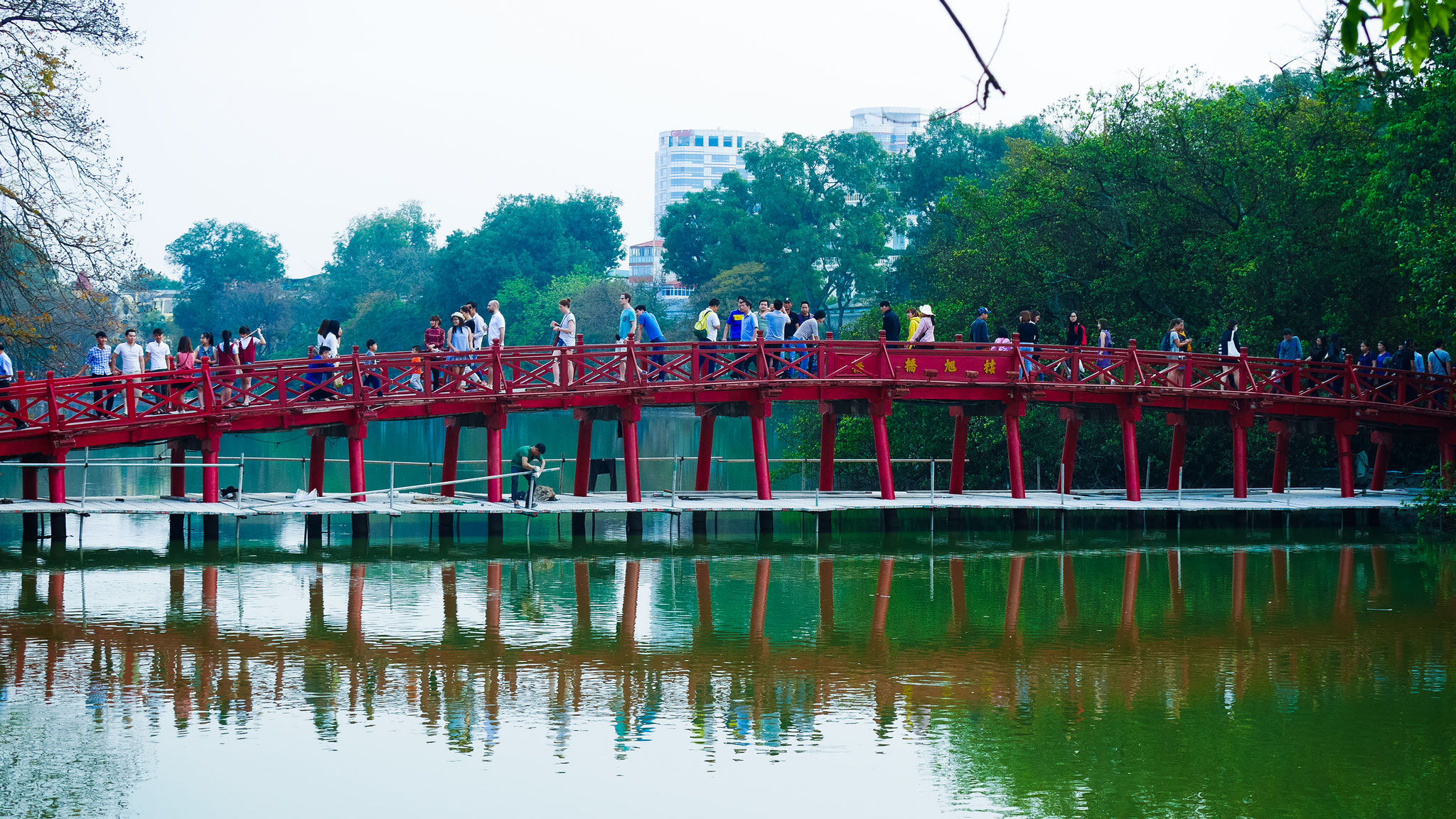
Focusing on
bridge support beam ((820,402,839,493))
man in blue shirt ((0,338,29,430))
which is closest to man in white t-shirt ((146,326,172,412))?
man in blue shirt ((0,338,29,430))

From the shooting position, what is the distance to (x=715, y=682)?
50.8 feet

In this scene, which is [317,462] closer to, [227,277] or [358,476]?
[358,476]

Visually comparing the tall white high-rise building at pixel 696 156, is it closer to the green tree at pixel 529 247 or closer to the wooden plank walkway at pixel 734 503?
the green tree at pixel 529 247

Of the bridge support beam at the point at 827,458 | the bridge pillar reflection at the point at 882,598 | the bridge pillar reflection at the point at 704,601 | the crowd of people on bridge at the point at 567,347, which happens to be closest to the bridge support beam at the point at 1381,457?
the crowd of people on bridge at the point at 567,347

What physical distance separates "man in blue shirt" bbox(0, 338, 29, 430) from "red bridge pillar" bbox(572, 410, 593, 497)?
382 inches

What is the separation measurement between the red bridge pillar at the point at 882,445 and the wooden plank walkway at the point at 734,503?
0.79 ft

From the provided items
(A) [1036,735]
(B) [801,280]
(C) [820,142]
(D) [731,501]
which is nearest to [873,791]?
(A) [1036,735]

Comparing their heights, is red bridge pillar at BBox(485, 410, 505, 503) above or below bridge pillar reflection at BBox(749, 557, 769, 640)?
above

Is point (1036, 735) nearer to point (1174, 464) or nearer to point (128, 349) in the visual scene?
point (128, 349)

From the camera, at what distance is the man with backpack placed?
27.2 m

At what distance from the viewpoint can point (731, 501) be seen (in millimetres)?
27344

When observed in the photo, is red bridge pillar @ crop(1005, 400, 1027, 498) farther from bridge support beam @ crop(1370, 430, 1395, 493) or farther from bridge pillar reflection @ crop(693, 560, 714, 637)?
bridge support beam @ crop(1370, 430, 1395, 493)

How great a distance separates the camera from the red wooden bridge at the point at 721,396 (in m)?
24.1

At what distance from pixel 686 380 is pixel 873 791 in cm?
1626
